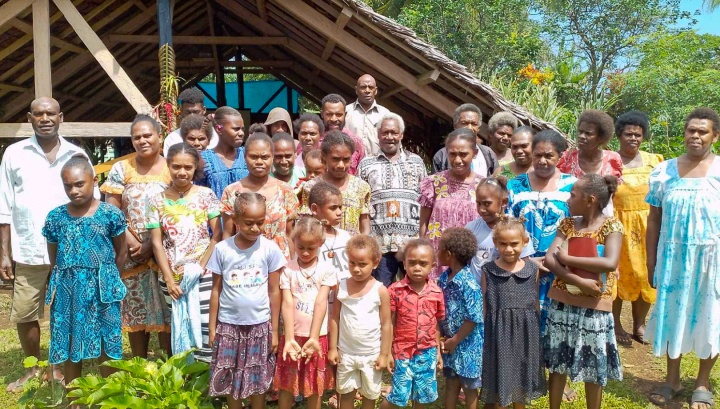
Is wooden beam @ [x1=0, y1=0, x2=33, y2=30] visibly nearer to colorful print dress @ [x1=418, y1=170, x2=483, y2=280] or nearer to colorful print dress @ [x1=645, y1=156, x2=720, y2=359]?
colorful print dress @ [x1=418, y1=170, x2=483, y2=280]

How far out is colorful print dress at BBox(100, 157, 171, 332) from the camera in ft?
11.9

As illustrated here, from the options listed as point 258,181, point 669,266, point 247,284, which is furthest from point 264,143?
point 669,266

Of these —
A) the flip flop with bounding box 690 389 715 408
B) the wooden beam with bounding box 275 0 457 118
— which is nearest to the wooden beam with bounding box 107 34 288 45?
the wooden beam with bounding box 275 0 457 118

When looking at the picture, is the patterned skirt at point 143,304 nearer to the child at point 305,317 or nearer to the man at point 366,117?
the child at point 305,317

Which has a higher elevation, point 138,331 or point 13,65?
point 13,65

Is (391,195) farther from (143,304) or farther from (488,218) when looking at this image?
(143,304)

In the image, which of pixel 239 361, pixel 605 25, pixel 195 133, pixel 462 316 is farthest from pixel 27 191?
pixel 605 25

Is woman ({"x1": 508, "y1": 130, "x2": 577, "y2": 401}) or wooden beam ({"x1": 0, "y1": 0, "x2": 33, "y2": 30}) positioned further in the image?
wooden beam ({"x1": 0, "y1": 0, "x2": 33, "y2": 30})

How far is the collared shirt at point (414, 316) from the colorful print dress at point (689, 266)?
1636mm

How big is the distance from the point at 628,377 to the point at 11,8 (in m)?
6.27

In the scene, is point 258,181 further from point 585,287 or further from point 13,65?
point 13,65

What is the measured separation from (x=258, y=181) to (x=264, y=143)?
8.9 inches

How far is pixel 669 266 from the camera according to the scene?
389cm

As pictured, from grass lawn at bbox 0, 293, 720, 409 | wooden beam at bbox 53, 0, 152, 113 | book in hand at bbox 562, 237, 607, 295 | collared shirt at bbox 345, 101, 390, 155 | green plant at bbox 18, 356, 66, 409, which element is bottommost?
grass lawn at bbox 0, 293, 720, 409
